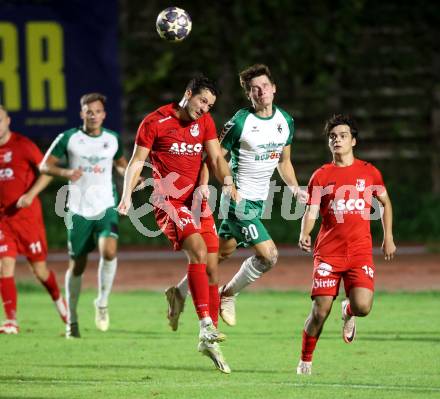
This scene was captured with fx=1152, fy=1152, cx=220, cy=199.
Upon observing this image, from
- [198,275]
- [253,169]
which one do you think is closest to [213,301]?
[198,275]

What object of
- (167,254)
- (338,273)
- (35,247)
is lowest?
(167,254)

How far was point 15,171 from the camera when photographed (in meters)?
11.4

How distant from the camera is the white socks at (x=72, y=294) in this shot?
35.8 ft

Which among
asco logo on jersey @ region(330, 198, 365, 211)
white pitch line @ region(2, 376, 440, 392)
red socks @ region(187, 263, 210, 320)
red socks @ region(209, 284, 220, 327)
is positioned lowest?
white pitch line @ region(2, 376, 440, 392)

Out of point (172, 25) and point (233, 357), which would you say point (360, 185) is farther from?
point (172, 25)

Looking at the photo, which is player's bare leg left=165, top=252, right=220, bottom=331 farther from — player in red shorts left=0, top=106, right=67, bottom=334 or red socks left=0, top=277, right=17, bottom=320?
red socks left=0, top=277, right=17, bottom=320

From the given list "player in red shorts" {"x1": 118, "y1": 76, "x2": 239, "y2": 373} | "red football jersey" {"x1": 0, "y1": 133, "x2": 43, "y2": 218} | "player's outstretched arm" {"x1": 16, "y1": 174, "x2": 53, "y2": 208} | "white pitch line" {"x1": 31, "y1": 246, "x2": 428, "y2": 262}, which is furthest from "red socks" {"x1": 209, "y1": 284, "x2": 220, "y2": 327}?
"white pitch line" {"x1": 31, "y1": 246, "x2": 428, "y2": 262}

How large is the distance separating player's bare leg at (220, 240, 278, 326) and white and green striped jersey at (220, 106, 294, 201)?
46 cm

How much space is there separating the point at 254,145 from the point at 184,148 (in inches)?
39.0

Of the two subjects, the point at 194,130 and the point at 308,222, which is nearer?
the point at 308,222

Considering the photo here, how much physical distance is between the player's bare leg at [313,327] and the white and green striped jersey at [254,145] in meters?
2.03

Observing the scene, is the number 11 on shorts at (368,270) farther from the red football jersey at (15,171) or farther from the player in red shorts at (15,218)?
the red football jersey at (15,171)

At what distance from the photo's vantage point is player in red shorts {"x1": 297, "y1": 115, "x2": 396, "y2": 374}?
8.23 meters

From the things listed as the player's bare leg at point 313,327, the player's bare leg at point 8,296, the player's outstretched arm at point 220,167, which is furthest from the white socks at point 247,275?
the player's bare leg at point 8,296
